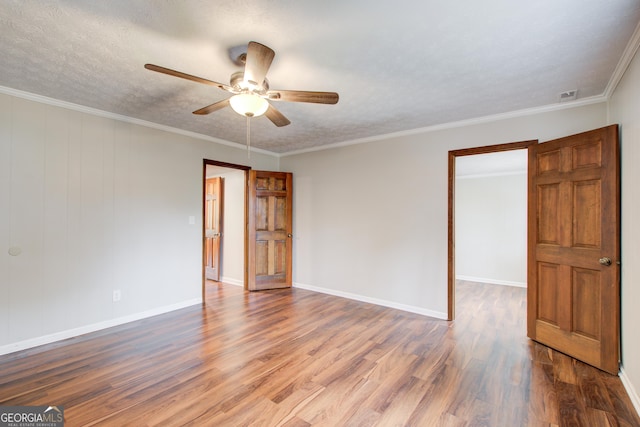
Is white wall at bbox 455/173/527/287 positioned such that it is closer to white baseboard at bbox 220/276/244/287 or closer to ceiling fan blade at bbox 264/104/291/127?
white baseboard at bbox 220/276/244/287

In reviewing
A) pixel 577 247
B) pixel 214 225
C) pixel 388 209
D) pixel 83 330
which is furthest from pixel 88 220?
pixel 577 247

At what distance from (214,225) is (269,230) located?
56.4 inches

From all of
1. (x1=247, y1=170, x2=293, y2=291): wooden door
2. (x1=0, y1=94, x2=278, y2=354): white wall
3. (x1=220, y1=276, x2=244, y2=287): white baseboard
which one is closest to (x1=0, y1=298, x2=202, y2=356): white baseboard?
(x1=0, y1=94, x2=278, y2=354): white wall

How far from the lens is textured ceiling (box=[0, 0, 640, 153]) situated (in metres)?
1.61

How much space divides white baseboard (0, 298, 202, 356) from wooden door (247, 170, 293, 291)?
4.08ft

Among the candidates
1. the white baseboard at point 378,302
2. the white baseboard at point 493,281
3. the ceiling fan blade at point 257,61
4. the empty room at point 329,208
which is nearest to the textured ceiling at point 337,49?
the empty room at point 329,208

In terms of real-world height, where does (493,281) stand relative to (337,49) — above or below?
below

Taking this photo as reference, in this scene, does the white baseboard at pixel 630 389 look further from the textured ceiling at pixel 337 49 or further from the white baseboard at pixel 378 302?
the textured ceiling at pixel 337 49

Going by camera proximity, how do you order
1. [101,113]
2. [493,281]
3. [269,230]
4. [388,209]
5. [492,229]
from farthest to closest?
1. [492,229]
2. [493,281]
3. [269,230]
4. [388,209]
5. [101,113]

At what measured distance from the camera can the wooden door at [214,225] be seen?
223 inches

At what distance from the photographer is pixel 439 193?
3.64 meters

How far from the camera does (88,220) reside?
122 inches

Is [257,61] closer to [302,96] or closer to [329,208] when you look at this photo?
[302,96]

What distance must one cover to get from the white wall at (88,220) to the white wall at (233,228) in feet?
4.12
